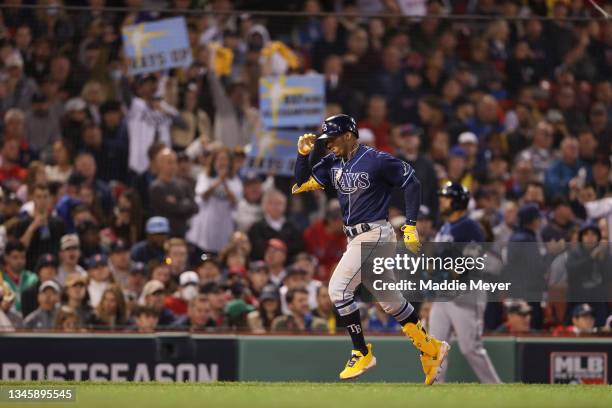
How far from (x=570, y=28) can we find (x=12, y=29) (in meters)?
6.08

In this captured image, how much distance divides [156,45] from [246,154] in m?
1.60

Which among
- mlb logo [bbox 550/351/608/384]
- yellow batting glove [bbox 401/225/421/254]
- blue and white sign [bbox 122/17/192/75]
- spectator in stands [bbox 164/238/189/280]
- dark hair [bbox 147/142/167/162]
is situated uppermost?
blue and white sign [bbox 122/17/192/75]

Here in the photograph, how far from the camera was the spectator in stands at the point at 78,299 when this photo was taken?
1373cm

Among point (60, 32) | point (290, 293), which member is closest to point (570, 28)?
point (290, 293)

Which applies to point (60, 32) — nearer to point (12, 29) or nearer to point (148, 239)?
point (12, 29)

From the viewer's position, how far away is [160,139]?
16.0m

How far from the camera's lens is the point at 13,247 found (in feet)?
46.0

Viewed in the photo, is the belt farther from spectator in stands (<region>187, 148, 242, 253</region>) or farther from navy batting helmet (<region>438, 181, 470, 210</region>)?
spectator in stands (<region>187, 148, 242, 253</region>)

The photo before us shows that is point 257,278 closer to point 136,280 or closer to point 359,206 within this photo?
point 136,280

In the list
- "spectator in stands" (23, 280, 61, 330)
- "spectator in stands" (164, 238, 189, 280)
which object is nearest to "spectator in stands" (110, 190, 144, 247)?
"spectator in stands" (164, 238, 189, 280)

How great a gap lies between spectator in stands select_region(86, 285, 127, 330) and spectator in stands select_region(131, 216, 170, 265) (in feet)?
3.18

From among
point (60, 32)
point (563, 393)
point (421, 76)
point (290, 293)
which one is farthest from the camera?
point (421, 76)

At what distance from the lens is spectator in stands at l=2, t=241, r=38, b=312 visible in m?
13.8

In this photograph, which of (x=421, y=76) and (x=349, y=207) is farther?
(x=421, y=76)
